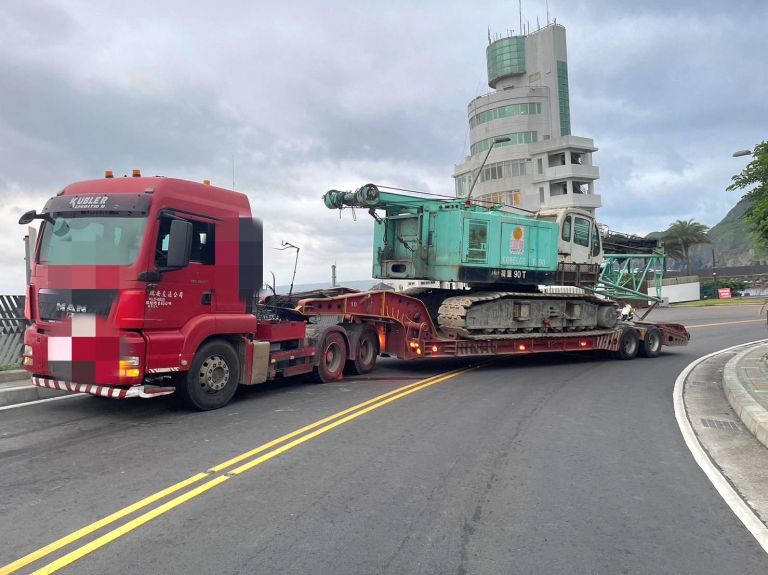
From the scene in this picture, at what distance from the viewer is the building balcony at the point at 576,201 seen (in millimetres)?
69375

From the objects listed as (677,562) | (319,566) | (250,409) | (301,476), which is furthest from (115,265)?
(677,562)

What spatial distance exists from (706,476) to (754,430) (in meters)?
2.21

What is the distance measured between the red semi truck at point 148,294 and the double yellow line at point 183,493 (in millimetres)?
1877

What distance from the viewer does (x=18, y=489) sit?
16.1 feet

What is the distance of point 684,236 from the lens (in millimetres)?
70438

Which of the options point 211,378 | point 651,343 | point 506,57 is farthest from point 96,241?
point 506,57

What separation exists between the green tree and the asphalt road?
450 cm

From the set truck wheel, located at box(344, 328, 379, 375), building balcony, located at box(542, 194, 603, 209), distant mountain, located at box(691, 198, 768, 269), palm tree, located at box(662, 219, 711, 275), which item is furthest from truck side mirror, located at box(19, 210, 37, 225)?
distant mountain, located at box(691, 198, 768, 269)

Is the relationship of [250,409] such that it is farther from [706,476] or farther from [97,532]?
[706,476]

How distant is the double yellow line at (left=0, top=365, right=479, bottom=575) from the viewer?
3.66 m

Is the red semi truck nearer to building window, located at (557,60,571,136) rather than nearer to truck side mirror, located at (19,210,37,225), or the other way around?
truck side mirror, located at (19,210,37,225)

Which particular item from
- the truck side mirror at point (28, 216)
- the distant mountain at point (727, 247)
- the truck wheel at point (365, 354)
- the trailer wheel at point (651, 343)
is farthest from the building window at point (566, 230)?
the distant mountain at point (727, 247)

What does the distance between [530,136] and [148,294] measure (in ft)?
237

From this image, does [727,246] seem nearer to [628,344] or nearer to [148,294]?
[628,344]
